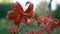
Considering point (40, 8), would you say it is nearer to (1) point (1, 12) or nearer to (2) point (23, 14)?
(1) point (1, 12)

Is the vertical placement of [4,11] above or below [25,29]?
above

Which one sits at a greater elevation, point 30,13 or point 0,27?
point 30,13

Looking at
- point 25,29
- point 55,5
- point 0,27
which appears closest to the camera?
point 25,29

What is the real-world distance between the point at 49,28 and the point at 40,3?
2.31 feet

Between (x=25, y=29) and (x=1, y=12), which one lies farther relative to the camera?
(x=1, y=12)

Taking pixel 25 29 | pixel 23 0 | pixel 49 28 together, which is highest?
pixel 23 0

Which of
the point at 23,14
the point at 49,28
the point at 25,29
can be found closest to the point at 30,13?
the point at 23,14

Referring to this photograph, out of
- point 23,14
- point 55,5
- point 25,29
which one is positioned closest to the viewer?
point 23,14

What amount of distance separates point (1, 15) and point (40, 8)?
335mm

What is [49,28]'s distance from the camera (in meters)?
0.72

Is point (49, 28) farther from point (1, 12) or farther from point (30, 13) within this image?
point (1, 12)

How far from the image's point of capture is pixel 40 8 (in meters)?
1.39

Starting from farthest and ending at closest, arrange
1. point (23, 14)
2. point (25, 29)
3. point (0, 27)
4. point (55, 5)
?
point (55, 5) → point (0, 27) → point (25, 29) → point (23, 14)

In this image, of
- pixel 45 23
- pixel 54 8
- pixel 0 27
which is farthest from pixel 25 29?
pixel 45 23
